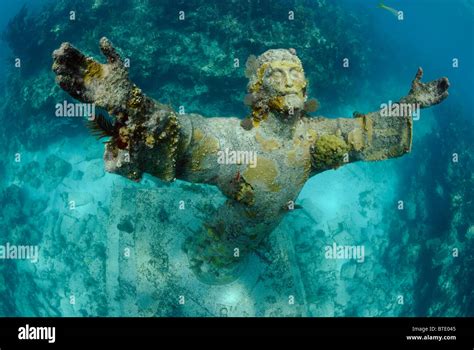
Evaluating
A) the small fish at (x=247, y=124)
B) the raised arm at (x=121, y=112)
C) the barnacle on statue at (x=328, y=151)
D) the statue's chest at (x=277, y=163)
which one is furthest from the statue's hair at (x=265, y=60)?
the raised arm at (x=121, y=112)

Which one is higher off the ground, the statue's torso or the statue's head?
the statue's head

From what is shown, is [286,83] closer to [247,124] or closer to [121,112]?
[247,124]

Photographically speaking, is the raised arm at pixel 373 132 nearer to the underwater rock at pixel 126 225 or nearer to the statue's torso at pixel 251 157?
the statue's torso at pixel 251 157

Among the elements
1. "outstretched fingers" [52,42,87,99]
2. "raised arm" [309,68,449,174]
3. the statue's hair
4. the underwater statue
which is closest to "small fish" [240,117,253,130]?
the underwater statue

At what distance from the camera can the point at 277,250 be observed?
29.0ft

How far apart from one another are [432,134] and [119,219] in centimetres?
1449

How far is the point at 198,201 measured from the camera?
355 inches

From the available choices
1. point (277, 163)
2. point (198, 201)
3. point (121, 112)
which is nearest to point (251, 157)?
point (277, 163)

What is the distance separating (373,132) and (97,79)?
3636 millimetres

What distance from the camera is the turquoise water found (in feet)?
28.3

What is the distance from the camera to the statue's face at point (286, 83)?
4.74 meters

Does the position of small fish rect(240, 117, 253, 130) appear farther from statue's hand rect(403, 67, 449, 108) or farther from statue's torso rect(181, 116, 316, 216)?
statue's hand rect(403, 67, 449, 108)
